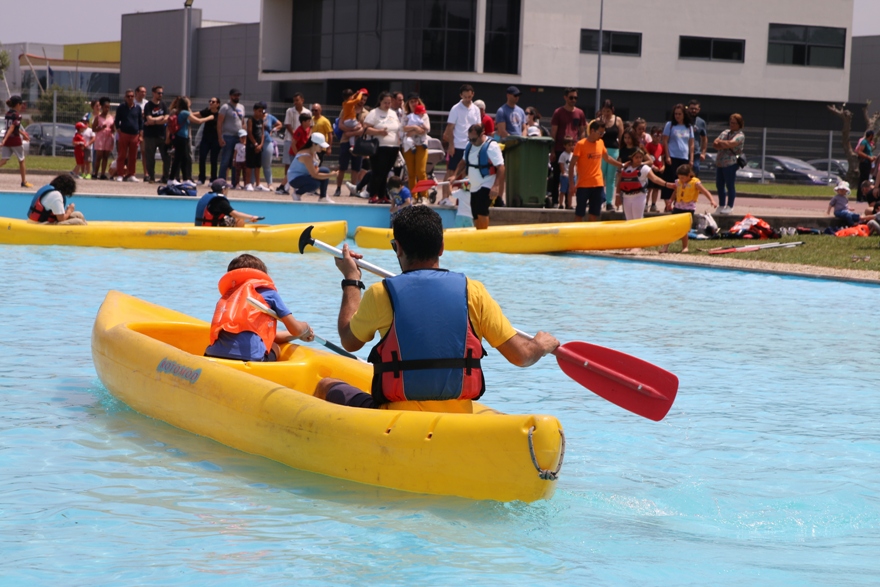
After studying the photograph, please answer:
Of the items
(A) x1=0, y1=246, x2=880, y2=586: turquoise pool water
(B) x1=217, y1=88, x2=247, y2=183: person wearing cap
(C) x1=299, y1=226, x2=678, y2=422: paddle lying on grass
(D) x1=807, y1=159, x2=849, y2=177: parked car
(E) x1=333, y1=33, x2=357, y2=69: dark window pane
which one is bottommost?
(A) x1=0, y1=246, x2=880, y2=586: turquoise pool water

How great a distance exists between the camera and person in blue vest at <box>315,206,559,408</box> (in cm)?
451

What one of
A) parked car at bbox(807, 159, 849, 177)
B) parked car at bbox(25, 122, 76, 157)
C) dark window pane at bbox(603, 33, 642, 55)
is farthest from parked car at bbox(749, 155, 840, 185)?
parked car at bbox(25, 122, 76, 157)

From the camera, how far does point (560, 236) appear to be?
1465 centimetres

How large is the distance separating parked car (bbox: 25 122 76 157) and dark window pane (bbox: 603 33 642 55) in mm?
18897

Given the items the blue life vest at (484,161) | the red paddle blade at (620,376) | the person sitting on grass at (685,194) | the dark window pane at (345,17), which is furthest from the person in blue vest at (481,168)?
the dark window pane at (345,17)

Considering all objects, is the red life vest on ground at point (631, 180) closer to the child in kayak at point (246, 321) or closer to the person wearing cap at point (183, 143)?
the person wearing cap at point (183, 143)

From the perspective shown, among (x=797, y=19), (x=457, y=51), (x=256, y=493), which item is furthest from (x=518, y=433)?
(x=797, y=19)

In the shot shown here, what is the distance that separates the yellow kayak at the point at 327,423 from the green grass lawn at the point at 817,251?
8902 mm

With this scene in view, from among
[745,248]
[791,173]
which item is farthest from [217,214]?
[791,173]

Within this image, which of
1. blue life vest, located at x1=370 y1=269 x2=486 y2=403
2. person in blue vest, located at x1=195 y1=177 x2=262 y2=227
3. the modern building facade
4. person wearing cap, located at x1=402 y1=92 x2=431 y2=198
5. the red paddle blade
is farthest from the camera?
the modern building facade

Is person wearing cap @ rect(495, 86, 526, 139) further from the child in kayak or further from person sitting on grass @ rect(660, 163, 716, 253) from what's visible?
the child in kayak

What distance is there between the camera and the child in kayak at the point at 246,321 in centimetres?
596

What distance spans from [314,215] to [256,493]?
12050 millimetres

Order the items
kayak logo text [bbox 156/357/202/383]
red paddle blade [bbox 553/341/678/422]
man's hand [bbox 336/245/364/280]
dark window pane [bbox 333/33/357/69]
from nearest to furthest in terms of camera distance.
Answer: man's hand [bbox 336/245/364/280]
red paddle blade [bbox 553/341/678/422]
kayak logo text [bbox 156/357/202/383]
dark window pane [bbox 333/33/357/69]
